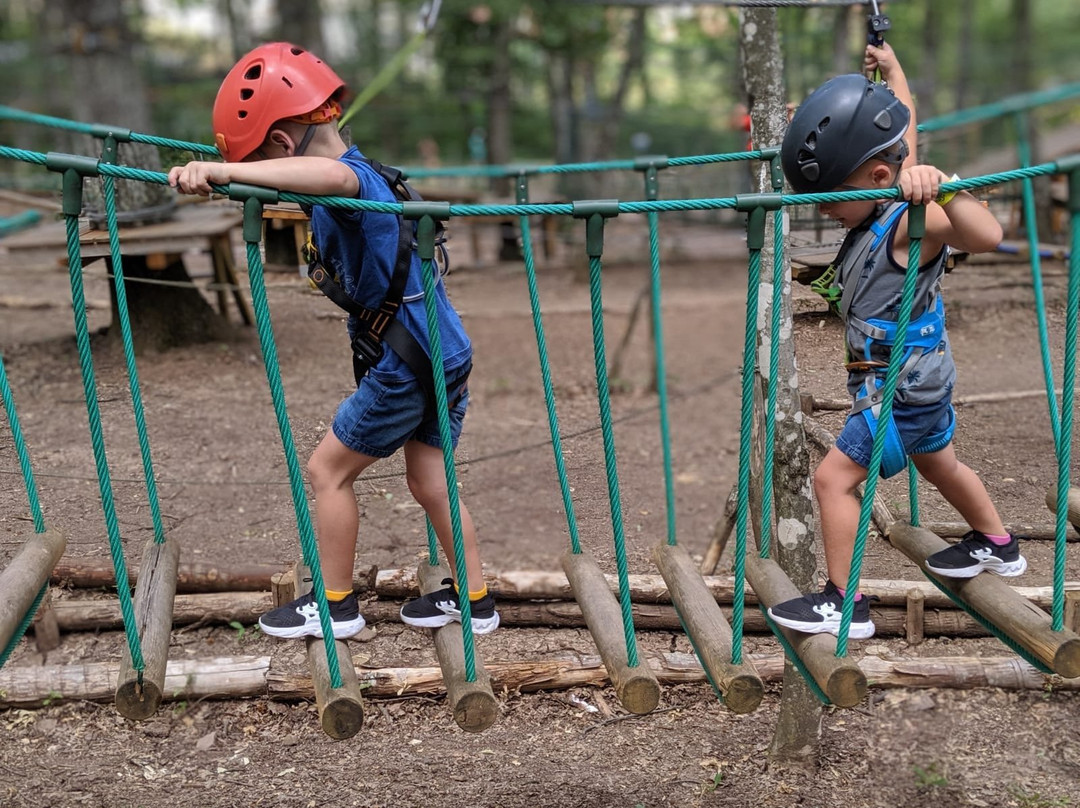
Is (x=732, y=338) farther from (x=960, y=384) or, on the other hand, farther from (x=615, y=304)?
(x=960, y=384)

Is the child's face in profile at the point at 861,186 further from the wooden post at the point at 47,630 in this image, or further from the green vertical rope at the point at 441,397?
the wooden post at the point at 47,630

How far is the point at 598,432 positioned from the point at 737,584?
1.06 meters

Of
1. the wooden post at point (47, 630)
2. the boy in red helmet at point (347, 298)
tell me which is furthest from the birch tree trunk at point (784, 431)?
the wooden post at point (47, 630)

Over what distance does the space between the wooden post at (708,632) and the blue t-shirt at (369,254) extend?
2.78ft

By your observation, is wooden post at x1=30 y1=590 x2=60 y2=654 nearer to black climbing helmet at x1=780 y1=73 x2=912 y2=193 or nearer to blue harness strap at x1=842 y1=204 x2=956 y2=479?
blue harness strap at x1=842 y1=204 x2=956 y2=479

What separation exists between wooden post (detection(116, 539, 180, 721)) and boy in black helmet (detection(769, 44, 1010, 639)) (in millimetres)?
1412

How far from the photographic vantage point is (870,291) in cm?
251

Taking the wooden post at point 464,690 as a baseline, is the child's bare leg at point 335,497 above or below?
above

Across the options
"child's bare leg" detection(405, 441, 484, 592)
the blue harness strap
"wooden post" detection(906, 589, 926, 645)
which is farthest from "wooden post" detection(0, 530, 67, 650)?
"wooden post" detection(906, 589, 926, 645)

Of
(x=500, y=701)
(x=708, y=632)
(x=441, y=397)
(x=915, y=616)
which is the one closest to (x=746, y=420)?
(x=708, y=632)

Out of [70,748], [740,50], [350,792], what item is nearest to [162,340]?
[70,748]

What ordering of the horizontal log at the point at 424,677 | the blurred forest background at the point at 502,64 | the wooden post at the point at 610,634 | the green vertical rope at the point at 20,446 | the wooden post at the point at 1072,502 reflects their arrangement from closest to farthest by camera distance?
the wooden post at the point at 610,634
the green vertical rope at the point at 20,446
the wooden post at the point at 1072,502
the horizontal log at the point at 424,677
the blurred forest background at the point at 502,64

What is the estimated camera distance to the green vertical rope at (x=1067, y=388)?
2.23 m

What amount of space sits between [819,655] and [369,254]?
1.35 metres
